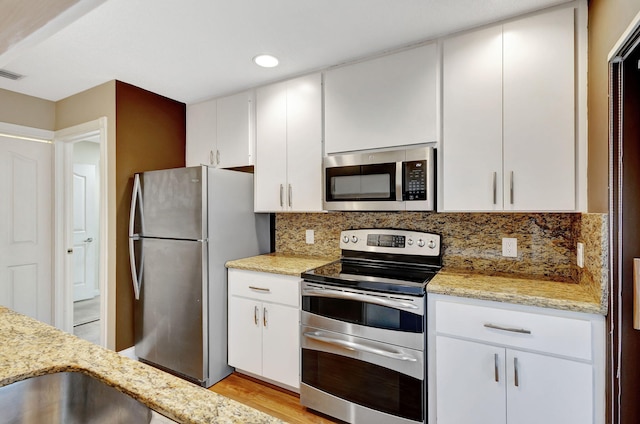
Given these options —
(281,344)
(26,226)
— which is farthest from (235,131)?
(26,226)

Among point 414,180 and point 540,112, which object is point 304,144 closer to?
point 414,180

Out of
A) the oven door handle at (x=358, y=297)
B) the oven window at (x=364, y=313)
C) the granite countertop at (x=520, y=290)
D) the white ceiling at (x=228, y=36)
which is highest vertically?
the white ceiling at (x=228, y=36)

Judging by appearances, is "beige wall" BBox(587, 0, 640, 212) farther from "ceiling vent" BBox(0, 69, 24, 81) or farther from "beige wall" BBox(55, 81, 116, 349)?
"ceiling vent" BBox(0, 69, 24, 81)

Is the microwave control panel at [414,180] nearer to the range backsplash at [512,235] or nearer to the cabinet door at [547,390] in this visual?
the range backsplash at [512,235]

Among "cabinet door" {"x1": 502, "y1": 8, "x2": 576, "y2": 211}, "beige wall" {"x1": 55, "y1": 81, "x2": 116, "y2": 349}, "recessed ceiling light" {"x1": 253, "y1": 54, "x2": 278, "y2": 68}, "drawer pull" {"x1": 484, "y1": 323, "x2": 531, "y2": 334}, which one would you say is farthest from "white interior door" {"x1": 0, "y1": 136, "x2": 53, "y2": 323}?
"cabinet door" {"x1": 502, "y1": 8, "x2": 576, "y2": 211}

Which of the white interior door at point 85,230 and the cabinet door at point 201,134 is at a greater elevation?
the cabinet door at point 201,134

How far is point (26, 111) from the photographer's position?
2973 millimetres

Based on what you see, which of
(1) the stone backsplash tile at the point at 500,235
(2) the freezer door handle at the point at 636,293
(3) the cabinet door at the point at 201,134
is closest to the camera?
(2) the freezer door handle at the point at 636,293

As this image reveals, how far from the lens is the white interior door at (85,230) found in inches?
186

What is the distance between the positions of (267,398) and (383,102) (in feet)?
7.10

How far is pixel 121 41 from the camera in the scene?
2045mm

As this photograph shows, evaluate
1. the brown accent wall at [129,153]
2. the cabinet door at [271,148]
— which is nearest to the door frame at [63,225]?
the brown accent wall at [129,153]

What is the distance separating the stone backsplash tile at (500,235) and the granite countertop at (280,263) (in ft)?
1.29

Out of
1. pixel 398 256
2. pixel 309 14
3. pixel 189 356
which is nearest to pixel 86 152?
pixel 189 356
